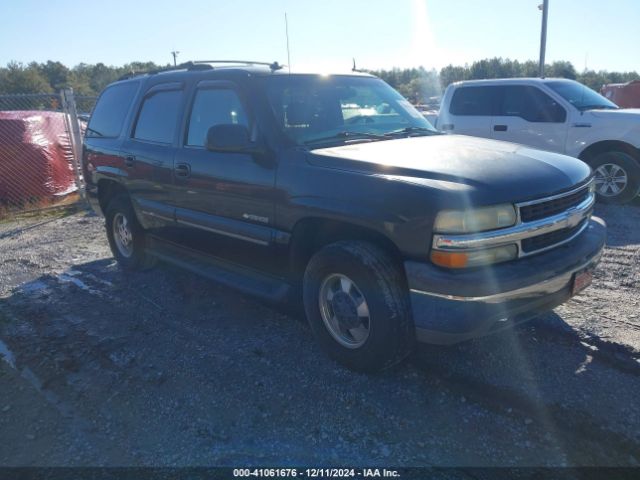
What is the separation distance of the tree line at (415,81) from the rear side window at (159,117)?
35.2 metres

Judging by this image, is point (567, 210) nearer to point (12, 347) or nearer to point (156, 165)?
point (156, 165)

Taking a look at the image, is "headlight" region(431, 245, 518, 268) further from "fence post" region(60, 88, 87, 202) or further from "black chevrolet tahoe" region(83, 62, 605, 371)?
"fence post" region(60, 88, 87, 202)

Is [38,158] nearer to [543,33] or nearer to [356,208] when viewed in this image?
[356,208]

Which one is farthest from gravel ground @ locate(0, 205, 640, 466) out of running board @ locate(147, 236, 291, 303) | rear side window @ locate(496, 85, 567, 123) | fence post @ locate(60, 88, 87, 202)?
fence post @ locate(60, 88, 87, 202)

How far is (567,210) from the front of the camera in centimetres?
330

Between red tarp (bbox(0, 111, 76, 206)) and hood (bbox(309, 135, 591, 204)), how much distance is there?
8436 millimetres

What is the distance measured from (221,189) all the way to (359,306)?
152cm

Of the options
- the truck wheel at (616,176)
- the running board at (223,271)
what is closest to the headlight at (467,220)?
the running board at (223,271)

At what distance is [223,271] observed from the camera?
4.38 meters

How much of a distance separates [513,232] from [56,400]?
2.99 metres

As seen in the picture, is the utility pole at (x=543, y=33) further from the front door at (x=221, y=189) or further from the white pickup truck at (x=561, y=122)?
the front door at (x=221, y=189)

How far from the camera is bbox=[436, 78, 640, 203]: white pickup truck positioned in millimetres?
8094

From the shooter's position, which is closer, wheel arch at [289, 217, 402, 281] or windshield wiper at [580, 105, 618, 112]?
wheel arch at [289, 217, 402, 281]

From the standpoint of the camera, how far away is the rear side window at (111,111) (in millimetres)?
5520
